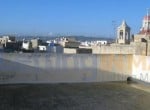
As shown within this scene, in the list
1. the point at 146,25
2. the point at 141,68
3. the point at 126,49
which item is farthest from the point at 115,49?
the point at 146,25

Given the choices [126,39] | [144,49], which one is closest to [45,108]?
[144,49]

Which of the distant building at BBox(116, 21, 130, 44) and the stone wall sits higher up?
the distant building at BBox(116, 21, 130, 44)

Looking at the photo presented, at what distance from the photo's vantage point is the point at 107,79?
99.8 feet

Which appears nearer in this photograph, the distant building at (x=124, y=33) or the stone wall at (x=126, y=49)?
the stone wall at (x=126, y=49)

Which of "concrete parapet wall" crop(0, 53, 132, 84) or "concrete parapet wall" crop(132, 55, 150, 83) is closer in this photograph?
"concrete parapet wall" crop(0, 53, 132, 84)

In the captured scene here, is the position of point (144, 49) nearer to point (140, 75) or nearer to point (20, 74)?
point (140, 75)

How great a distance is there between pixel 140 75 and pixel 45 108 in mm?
11945

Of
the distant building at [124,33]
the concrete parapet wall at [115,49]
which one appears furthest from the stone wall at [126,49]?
the distant building at [124,33]

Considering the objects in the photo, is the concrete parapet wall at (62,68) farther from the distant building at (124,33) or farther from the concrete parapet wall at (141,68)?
the distant building at (124,33)

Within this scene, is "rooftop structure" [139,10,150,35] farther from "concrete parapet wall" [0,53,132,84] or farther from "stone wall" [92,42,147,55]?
"concrete parapet wall" [0,53,132,84]

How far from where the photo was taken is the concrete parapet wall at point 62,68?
28031mm

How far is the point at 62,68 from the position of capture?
1153 inches

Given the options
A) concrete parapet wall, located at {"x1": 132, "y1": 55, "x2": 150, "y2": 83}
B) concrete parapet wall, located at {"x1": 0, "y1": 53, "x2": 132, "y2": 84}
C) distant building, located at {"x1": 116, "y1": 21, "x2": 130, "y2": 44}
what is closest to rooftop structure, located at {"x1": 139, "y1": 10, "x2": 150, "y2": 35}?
distant building, located at {"x1": 116, "y1": 21, "x2": 130, "y2": 44}

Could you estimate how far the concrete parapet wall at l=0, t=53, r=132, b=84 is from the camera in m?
28.0
